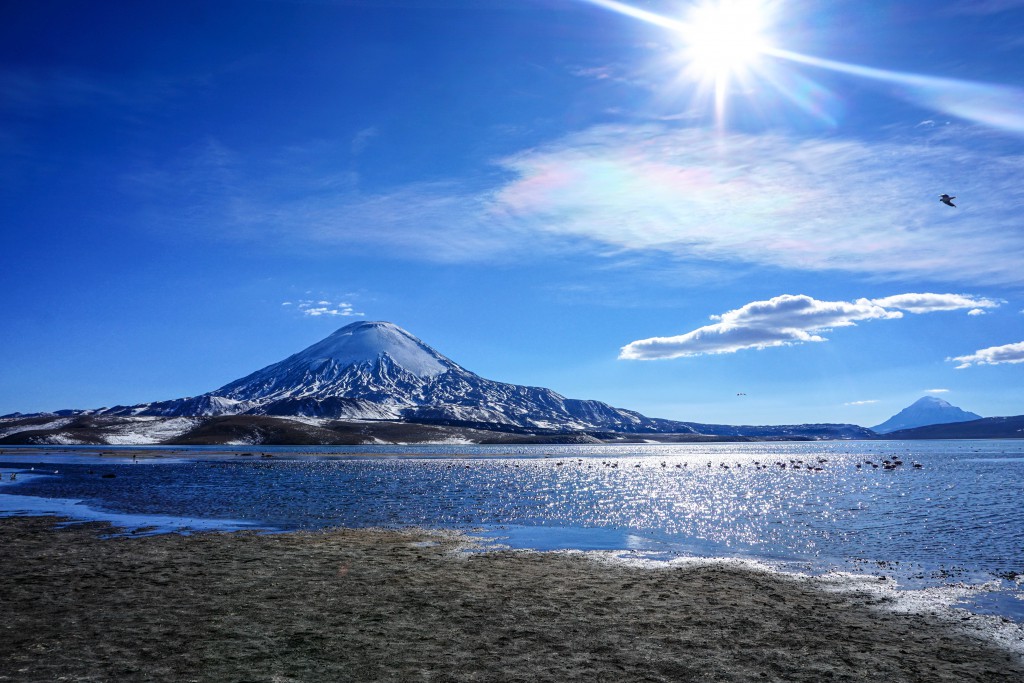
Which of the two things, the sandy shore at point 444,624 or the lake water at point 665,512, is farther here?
the lake water at point 665,512

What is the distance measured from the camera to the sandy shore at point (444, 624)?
16812 millimetres

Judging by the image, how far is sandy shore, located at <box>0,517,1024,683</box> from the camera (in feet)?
55.2

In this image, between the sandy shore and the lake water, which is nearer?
the sandy shore

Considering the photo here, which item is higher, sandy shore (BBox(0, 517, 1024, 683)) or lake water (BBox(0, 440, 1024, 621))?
sandy shore (BBox(0, 517, 1024, 683))

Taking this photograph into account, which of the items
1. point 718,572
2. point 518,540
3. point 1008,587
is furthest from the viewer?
A: point 518,540

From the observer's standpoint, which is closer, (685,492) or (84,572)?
(84,572)

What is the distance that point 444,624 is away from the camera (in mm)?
20844

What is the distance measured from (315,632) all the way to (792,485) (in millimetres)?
79821

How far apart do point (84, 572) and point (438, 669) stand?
64.0 feet

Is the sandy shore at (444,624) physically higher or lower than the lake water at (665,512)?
higher

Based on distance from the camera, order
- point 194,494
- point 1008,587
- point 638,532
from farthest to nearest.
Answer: point 194,494 < point 638,532 < point 1008,587

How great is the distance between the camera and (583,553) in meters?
34.9

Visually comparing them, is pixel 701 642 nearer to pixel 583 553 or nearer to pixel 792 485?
pixel 583 553

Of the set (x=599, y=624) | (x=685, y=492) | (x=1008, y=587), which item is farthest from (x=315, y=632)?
(x=685, y=492)
